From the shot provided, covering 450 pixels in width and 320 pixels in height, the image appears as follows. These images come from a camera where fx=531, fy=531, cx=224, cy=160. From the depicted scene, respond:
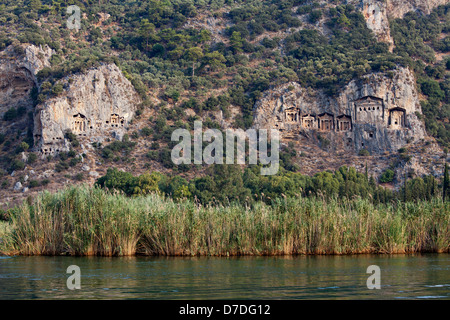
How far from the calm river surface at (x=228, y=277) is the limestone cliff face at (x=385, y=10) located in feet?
253

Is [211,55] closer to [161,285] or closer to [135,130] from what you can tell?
[135,130]

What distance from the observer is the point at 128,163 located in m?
65.3

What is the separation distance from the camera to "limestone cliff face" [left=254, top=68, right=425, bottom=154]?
71938 millimetres

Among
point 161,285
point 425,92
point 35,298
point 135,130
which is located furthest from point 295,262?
point 425,92

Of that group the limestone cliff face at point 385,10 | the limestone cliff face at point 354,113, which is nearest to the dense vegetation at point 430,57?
the limestone cliff face at point 385,10

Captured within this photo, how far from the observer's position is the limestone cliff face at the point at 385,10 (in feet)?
296

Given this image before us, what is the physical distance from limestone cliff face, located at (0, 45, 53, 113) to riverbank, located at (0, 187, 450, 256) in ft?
191

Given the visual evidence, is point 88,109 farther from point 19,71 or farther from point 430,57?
point 430,57

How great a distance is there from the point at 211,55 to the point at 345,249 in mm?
68589

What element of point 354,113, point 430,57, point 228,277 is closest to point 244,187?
point 354,113

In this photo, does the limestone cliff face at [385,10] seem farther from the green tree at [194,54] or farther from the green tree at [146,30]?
the green tree at [146,30]

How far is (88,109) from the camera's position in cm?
7012

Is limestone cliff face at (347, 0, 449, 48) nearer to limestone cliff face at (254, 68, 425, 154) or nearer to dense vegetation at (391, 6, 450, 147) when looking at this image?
dense vegetation at (391, 6, 450, 147)

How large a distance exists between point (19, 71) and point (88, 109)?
12513 mm
